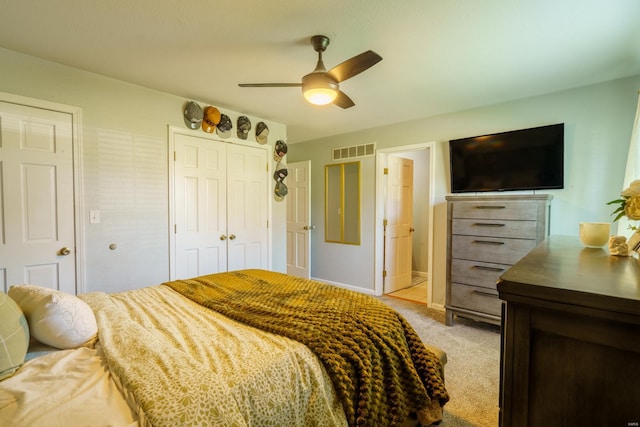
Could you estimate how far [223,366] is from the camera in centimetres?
102

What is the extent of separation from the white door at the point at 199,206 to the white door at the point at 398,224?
226cm

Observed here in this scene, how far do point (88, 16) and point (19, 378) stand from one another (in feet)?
6.35

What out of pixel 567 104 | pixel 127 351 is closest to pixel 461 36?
pixel 567 104

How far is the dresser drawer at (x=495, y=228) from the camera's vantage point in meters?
2.63

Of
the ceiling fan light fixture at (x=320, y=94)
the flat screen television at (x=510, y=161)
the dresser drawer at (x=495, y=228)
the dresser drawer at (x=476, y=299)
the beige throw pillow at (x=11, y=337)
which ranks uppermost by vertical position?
the ceiling fan light fixture at (x=320, y=94)

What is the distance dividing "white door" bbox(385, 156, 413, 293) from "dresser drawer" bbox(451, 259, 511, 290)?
1279 millimetres

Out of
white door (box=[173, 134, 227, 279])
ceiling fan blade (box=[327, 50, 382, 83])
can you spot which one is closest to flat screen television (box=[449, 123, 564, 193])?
ceiling fan blade (box=[327, 50, 382, 83])

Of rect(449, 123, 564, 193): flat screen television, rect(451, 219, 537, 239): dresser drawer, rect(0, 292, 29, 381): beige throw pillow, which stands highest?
rect(449, 123, 564, 193): flat screen television

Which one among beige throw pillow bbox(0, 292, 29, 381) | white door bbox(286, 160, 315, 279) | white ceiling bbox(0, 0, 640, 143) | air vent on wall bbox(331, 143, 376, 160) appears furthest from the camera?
white door bbox(286, 160, 315, 279)

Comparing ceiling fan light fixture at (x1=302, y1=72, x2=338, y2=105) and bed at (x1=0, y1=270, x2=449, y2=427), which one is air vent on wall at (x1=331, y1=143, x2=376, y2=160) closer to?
ceiling fan light fixture at (x1=302, y1=72, x2=338, y2=105)

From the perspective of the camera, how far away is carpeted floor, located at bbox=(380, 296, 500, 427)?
1.81m

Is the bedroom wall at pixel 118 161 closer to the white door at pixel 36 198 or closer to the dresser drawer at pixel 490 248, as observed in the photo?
the white door at pixel 36 198

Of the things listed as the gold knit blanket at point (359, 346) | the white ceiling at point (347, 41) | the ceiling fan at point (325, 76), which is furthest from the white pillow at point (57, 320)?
the ceiling fan at point (325, 76)

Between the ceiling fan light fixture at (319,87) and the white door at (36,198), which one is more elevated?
the ceiling fan light fixture at (319,87)
